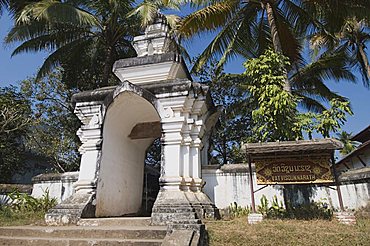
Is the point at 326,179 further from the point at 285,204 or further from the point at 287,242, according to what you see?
the point at 287,242

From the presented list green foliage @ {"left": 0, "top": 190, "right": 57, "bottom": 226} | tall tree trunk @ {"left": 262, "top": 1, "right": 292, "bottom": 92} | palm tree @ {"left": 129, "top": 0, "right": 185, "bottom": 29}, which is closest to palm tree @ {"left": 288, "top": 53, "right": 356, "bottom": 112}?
tall tree trunk @ {"left": 262, "top": 1, "right": 292, "bottom": 92}

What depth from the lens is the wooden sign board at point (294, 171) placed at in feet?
25.1

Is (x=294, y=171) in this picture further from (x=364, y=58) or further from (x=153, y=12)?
(x=364, y=58)

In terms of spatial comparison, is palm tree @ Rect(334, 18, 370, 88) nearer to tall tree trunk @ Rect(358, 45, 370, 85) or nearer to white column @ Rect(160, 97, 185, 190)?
tall tree trunk @ Rect(358, 45, 370, 85)

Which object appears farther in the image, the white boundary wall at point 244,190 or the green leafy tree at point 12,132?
the green leafy tree at point 12,132

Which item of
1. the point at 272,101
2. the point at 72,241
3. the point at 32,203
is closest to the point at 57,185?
the point at 32,203

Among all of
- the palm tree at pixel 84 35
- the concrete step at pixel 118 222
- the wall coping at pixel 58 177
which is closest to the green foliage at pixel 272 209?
the concrete step at pixel 118 222

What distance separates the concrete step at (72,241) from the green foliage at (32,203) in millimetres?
4258

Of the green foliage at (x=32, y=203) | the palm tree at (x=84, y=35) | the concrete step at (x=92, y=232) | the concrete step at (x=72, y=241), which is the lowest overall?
the concrete step at (x=72, y=241)

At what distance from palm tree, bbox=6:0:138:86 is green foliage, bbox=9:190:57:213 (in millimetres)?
5843

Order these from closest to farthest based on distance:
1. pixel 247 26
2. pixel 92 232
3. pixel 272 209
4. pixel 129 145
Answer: pixel 92 232
pixel 272 209
pixel 129 145
pixel 247 26

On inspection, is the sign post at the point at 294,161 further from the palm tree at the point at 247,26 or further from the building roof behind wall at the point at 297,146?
the palm tree at the point at 247,26

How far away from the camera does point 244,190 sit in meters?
8.70

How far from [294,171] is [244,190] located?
1568mm
